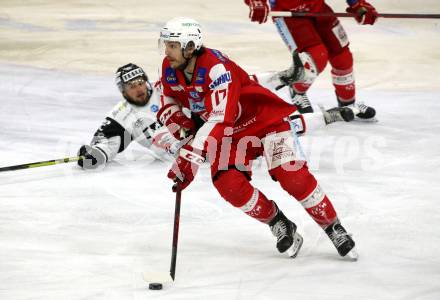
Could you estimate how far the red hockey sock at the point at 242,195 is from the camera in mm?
4262

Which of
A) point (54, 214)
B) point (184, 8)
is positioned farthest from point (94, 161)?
point (184, 8)

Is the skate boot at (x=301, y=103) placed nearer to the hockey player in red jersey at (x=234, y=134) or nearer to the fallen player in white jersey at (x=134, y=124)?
the fallen player in white jersey at (x=134, y=124)

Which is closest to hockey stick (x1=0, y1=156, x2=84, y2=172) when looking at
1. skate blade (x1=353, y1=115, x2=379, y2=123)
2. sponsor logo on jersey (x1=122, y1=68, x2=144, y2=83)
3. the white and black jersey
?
the white and black jersey

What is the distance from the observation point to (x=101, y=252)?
443 cm

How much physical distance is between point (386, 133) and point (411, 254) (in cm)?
266

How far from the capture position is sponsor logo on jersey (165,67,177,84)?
4.38 metres

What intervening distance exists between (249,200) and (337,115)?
8.43 feet

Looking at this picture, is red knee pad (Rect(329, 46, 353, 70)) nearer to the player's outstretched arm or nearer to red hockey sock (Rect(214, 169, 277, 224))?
the player's outstretched arm

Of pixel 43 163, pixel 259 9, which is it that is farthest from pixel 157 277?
pixel 259 9

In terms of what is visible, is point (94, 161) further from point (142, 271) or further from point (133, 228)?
point (142, 271)

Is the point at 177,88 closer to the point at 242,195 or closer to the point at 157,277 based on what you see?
the point at 242,195

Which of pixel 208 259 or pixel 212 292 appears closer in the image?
pixel 212 292

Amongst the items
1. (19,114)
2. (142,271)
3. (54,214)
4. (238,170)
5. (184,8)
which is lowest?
(184,8)

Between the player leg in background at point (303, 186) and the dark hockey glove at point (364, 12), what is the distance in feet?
9.18
